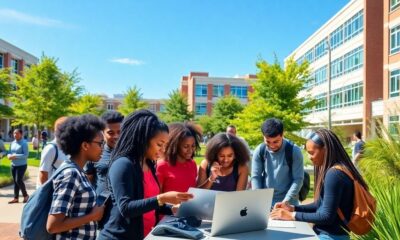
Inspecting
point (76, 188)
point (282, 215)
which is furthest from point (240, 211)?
point (76, 188)

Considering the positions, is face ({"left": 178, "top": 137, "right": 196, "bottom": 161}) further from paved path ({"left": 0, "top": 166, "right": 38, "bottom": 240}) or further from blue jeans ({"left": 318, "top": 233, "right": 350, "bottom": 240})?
paved path ({"left": 0, "top": 166, "right": 38, "bottom": 240})

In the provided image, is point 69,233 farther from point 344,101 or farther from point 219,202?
point 344,101

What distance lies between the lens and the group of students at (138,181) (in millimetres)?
2396

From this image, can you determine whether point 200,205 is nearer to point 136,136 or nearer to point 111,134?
point 136,136

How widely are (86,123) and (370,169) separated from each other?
5062 millimetres

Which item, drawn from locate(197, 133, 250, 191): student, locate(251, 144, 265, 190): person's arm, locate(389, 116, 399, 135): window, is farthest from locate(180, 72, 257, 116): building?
locate(197, 133, 250, 191): student

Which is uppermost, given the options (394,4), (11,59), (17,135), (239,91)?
(394,4)

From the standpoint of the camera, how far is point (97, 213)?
8.09 feet

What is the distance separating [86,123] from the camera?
2.63m

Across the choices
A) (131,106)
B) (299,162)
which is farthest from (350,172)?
(131,106)

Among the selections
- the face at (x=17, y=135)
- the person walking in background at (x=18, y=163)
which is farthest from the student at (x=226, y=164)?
the face at (x=17, y=135)

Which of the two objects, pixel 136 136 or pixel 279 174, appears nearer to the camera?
pixel 136 136

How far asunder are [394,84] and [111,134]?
2786 cm

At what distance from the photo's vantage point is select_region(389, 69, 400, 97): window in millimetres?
27172
